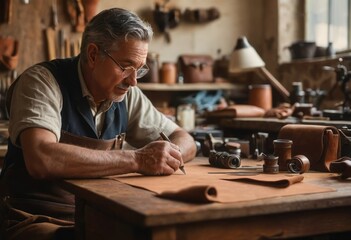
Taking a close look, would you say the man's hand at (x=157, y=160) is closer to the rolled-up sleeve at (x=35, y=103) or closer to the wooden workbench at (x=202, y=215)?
the wooden workbench at (x=202, y=215)

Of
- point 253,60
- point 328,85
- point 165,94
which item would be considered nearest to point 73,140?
point 253,60

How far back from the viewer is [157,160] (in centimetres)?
233

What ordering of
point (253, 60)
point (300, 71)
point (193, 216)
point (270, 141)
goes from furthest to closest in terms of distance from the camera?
point (300, 71) < point (253, 60) < point (270, 141) < point (193, 216)

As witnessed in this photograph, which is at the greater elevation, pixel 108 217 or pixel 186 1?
pixel 186 1

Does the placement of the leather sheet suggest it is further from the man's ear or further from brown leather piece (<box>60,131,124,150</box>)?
the man's ear

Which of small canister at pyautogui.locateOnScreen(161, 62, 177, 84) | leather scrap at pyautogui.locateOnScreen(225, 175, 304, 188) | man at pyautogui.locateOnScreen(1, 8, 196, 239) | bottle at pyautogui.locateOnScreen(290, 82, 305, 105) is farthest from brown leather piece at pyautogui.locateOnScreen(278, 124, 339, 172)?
small canister at pyautogui.locateOnScreen(161, 62, 177, 84)

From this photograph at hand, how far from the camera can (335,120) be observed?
152 inches

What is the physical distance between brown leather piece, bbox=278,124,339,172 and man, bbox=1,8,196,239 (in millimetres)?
617

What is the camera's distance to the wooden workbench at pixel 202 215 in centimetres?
159

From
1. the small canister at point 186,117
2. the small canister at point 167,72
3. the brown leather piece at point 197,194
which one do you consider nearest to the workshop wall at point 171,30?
the small canister at point 167,72

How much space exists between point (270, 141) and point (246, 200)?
65.0 inches

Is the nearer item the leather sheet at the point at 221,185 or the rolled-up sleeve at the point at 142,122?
the leather sheet at the point at 221,185

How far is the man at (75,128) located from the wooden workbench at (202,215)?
0.23 m

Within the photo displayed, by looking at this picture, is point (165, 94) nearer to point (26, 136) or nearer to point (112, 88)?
point (112, 88)
